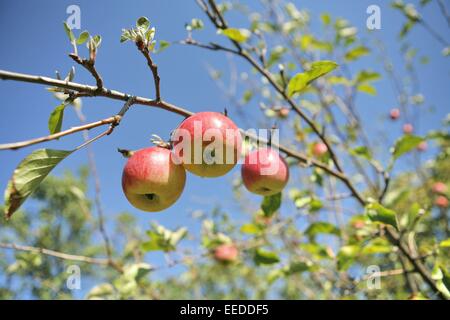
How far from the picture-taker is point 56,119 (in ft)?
2.96

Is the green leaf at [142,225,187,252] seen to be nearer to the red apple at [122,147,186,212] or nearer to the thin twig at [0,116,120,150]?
the red apple at [122,147,186,212]

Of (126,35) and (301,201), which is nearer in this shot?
(126,35)

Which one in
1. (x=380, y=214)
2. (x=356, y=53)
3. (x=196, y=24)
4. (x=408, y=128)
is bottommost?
(x=380, y=214)

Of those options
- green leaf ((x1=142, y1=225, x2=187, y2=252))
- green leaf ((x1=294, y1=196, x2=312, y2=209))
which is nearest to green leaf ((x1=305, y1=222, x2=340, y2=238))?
green leaf ((x1=294, y1=196, x2=312, y2=209))

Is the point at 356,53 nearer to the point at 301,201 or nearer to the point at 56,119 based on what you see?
the point at 301,201

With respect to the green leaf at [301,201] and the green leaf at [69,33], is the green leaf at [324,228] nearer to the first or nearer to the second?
the green leaf at [301,201]

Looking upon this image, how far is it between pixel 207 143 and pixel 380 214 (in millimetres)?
670

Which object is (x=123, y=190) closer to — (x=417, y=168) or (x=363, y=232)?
(x=363, y=232)

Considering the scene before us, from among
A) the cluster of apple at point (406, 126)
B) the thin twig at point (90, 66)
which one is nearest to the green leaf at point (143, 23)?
the thin twig at point (90, 66)

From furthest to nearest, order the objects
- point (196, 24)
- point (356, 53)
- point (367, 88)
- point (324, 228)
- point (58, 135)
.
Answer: point (356, 53) → point (367, 88) → point (324, 228) → point (196, 24) → point (58, 135)

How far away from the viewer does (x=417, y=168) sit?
2977 mm

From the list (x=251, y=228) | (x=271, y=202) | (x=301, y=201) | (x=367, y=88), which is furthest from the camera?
(x=367, y=88)

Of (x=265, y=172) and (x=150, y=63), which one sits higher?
(x=150, y=63)

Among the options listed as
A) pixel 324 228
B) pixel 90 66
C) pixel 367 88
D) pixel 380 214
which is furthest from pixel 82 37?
pixel 367 88
